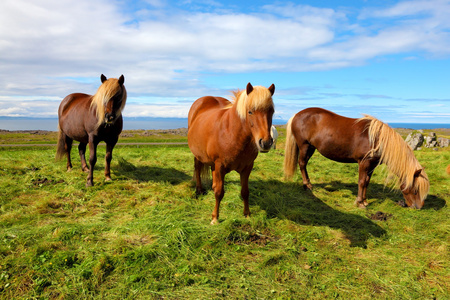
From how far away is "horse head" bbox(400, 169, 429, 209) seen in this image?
20.3 ft

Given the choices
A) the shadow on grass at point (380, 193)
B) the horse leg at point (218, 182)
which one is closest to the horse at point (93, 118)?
the horse leg at point (218, 182)

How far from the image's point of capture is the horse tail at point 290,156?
8.22 meters

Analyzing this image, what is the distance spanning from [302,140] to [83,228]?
6034 millimetres

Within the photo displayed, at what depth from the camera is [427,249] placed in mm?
4543

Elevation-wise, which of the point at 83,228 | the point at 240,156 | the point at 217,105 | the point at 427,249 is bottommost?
the point at 427,249

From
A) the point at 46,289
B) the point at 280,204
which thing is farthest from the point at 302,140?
the point at 46,289

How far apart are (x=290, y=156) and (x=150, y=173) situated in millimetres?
4250

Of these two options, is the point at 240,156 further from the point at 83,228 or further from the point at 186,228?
the point at 83,228

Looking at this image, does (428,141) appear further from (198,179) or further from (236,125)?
(236,125)

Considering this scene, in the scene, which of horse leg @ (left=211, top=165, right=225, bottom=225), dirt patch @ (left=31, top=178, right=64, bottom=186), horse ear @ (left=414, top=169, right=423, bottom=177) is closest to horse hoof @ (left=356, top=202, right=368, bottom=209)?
horse ear @ (left=414, top=169, right=423, bottom=177)

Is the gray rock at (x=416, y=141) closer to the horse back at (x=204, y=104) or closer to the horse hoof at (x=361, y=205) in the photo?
the horse hoof at (x=361, y=205)

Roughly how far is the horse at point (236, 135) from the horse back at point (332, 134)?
3.34 meters

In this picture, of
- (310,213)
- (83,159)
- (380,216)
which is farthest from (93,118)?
(380,216)

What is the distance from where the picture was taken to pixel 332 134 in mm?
7199
